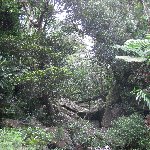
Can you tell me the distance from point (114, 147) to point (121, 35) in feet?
11.4

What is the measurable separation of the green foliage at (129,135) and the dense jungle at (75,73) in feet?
0.08

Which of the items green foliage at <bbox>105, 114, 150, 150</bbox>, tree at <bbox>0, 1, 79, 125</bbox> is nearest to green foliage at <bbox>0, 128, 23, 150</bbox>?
tree at <bbox>0, 1, 79, 125</bbox>

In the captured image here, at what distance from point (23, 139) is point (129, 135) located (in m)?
3.29

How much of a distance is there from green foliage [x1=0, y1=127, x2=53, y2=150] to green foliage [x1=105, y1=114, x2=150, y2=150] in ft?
7.13

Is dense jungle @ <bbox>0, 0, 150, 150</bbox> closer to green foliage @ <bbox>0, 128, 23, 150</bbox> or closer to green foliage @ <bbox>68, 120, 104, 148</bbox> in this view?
green foliage @ <bbox>68, 120, 104, 148</bbox>

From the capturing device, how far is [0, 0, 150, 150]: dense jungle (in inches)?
328

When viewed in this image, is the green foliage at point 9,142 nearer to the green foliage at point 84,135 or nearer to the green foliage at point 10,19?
the green foliage at point 84,135

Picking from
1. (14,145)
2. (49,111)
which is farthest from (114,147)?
(14,145)

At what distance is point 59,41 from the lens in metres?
9.98

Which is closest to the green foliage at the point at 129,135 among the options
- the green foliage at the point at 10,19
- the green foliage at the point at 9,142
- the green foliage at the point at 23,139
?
the green foliage at the point at 23,139

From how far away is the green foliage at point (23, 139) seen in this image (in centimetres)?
545

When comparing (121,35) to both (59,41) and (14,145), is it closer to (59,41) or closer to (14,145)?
(59,41)

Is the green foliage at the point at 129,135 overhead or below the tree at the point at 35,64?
below

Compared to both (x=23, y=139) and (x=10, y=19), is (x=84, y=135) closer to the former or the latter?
(x=23, y=139)
